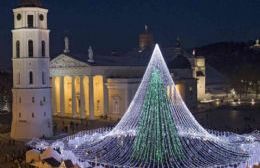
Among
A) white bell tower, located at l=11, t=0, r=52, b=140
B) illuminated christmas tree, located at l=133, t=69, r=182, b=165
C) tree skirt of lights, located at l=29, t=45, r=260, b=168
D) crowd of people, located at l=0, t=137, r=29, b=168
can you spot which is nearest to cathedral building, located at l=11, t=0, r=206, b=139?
white bell tower, located at l=11, t=0, r=52, b=140

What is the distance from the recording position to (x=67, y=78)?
2191 inches

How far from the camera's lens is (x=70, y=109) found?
5569 cm

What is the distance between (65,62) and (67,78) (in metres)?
2.06

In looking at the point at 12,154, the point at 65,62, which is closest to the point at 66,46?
the point at 65,62

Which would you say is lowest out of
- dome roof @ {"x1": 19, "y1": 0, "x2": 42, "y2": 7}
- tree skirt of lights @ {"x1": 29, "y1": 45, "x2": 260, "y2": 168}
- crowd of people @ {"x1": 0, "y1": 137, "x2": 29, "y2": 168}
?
crowd of people @ {"x1": 0, "y1": 137, "x2": 29, "y2": 168}

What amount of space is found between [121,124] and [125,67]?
89.8 ft

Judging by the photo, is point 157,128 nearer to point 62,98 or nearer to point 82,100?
point 82,100

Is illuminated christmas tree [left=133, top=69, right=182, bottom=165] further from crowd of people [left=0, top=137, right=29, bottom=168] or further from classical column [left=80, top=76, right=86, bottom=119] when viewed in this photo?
classical column [left=80, top=76, right=86, bottom=119]

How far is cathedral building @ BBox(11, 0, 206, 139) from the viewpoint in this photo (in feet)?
133

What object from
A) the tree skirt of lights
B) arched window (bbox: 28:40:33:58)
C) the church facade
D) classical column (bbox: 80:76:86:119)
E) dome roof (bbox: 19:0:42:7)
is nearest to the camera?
the tree skirt of lights

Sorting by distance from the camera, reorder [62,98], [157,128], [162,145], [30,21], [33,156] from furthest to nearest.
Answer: [62,98]
[30,21]
[33,156]
[157,128]
[162,145]

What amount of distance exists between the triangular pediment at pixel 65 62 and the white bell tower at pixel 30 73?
37.8ft

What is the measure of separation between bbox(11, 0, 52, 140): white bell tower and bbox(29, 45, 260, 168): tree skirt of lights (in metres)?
12.7

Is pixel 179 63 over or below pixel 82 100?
over
